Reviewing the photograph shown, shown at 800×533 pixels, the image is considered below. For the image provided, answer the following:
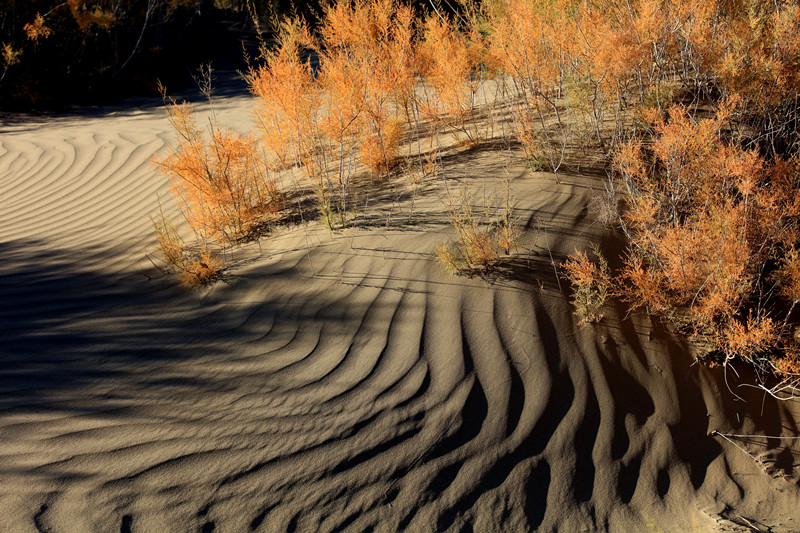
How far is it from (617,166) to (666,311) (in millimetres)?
1406

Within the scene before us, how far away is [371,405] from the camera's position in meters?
2.45

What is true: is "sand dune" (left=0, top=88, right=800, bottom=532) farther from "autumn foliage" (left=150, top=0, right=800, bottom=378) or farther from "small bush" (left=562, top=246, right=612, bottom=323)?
"autumn foliage" (left=150, top=0, right=800, bottom=378)

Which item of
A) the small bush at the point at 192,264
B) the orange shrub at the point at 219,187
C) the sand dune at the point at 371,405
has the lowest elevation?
the sand dune at the point at 371,405

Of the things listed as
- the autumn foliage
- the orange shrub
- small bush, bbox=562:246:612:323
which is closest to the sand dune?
small bush, bbox=562:246:612:323

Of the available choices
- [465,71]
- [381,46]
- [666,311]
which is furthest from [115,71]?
[666,311]

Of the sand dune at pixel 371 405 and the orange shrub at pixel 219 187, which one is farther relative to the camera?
the orange shrub at pixel 219 187

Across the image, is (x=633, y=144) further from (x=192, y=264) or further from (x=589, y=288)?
(x=192, y=264)

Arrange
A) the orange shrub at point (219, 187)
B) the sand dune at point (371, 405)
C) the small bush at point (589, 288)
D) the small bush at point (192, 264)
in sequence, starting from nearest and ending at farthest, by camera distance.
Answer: the sand dune at point (371, 405) < the small bush at point (589, 288) < the small bush at point (192, 264) < the orange shrub at point (219, 187)

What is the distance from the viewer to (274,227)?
4133 millimetres

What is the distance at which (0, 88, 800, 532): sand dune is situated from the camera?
2.08 meters

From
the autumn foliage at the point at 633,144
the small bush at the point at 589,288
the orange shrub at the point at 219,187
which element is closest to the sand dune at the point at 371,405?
the small bush at the point at 589,288

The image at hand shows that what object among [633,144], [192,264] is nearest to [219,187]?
[192,264]

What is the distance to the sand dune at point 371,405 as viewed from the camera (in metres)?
2.08

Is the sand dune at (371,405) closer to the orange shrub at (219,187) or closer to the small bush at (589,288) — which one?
the small bush at (589,288)
